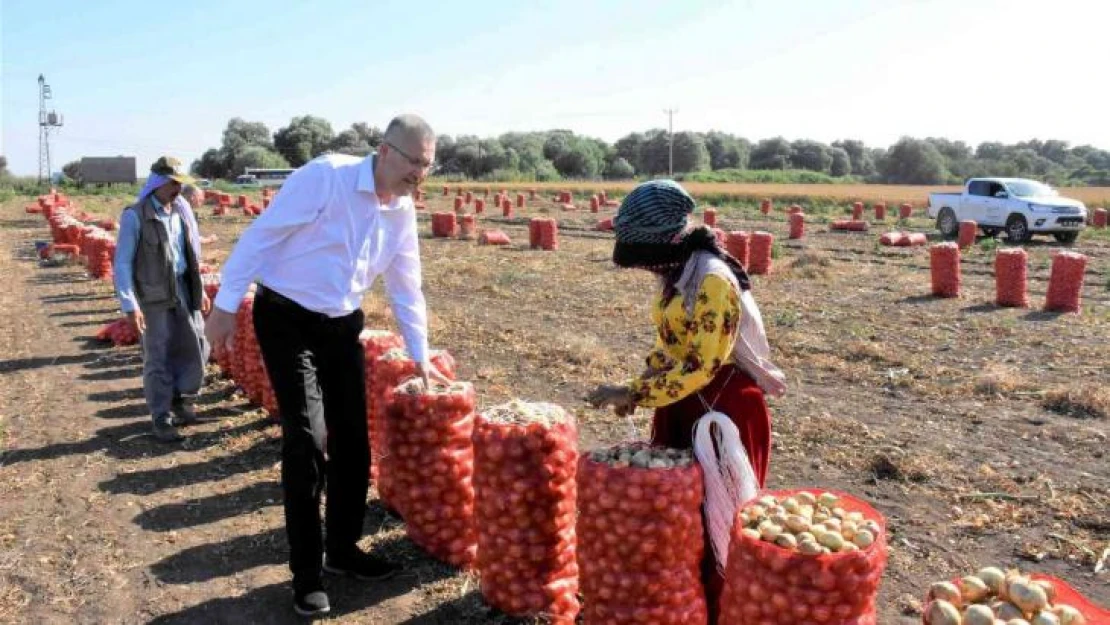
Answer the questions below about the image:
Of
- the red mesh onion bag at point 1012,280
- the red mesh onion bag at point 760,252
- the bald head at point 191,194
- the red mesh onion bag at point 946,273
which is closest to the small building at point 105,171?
the red mesh onion bag at point 760,252

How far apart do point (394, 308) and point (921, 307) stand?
9.45m

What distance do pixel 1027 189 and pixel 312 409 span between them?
2240 cm

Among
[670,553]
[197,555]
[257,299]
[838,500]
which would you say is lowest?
[197,555]

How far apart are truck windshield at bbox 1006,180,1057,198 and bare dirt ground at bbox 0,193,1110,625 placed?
10616 mm

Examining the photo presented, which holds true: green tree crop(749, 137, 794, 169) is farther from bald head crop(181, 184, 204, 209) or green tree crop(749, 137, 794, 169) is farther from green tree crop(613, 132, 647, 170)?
bald head crop(181, 184, 204, 209)

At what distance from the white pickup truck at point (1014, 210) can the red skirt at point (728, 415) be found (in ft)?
68.5

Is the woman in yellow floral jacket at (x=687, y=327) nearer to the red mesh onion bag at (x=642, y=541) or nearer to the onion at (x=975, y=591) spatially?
the red mesh onion bag at (x=642, y=541)

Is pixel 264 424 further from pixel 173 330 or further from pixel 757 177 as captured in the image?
pixel 757 177

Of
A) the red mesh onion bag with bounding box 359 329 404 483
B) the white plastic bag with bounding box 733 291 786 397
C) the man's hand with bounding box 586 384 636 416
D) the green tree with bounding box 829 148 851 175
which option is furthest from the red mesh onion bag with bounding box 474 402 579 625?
the green tree with bounding box 829 148 851 175

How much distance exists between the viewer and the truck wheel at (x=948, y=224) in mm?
22953

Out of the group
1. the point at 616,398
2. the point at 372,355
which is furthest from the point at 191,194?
the point at 616,398

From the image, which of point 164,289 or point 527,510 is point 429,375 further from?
point 164,289

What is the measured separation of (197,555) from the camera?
4355 mm

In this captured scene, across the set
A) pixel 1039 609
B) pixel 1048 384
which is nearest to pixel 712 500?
pixel 1039 609
